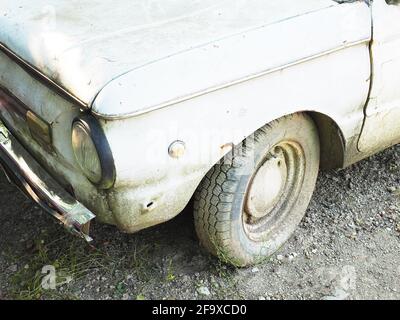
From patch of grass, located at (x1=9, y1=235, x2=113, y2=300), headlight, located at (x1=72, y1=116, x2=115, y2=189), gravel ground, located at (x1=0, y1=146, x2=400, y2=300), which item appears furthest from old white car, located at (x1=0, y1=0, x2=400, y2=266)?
patch of grass, located at (x1=9, y1=235, x2=113, y2=300)

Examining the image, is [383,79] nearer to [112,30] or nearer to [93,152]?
[112,30]

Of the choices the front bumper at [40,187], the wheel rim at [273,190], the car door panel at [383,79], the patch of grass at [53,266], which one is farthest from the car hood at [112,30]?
the patch of grass at [53,266]

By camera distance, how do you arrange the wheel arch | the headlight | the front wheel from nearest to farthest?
the headlight < the front wheel < the wheel arch

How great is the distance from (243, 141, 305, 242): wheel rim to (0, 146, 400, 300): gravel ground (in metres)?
0.18

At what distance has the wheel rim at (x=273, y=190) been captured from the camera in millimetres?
2850

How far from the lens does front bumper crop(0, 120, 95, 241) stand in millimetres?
2373

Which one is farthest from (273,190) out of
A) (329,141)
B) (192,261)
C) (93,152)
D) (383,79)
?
(93,152)

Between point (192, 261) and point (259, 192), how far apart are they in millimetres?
510

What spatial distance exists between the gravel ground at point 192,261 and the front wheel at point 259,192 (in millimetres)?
140

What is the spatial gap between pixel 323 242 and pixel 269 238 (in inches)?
12.5

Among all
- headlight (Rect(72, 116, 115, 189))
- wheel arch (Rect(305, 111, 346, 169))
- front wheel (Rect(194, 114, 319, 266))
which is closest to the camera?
headlight (Rect(72, 116, 115, 189))

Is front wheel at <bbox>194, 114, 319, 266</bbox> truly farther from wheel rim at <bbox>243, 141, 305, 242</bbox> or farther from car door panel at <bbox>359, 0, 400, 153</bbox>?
car door panel at <bbox>359, 0, 400, 153</bbox>
